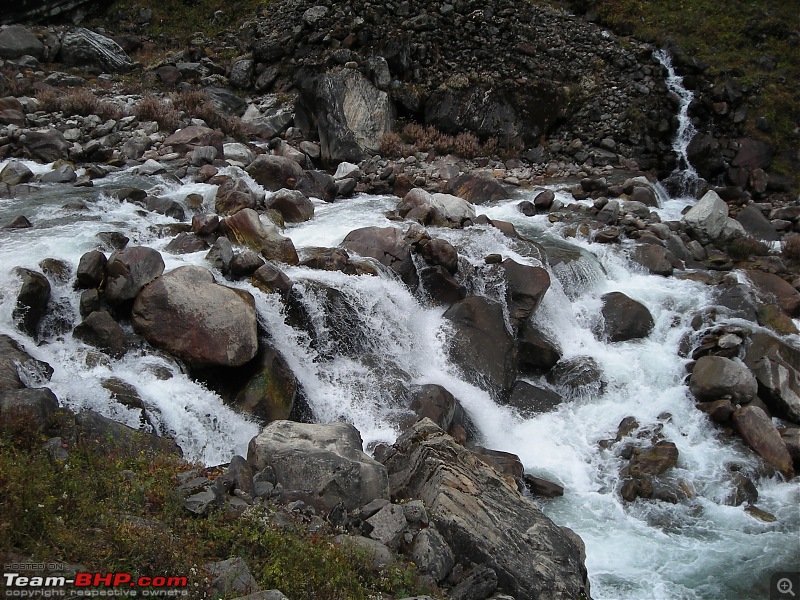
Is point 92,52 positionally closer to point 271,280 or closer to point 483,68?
point 483,68

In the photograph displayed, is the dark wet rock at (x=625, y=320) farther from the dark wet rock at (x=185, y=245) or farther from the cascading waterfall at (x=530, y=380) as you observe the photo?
the dark wet rock at (x=185, y=245)

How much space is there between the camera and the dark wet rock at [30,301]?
941 cm

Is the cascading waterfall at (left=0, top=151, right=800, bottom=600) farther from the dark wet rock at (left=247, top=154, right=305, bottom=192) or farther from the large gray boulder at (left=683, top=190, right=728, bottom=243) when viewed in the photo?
the large gray boulder at (left=683, top=190, right=728, bottom=243)

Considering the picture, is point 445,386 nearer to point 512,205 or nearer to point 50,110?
point 512,205

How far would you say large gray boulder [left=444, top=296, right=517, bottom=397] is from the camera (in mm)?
12141

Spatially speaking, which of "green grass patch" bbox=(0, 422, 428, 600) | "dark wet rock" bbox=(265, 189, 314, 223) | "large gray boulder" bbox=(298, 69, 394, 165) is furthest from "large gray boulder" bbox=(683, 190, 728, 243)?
"green grass patch" bbox=(0, 422, 428, 600)

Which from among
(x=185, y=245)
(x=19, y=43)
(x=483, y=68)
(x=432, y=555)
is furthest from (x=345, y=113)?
(x=432, y=555)

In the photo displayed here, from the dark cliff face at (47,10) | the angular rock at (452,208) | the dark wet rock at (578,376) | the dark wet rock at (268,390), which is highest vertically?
the dark cliff face at (47,10)

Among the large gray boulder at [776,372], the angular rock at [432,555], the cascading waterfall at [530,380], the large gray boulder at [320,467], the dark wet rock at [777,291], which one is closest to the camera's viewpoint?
the angular rock at [432,555]

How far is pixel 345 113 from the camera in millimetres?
21281

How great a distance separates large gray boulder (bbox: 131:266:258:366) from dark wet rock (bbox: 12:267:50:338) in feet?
4.16

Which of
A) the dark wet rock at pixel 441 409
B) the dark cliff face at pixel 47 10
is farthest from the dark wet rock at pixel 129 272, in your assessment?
the dark cliff face at pixel 47 10

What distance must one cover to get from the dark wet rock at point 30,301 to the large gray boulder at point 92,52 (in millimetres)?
15845

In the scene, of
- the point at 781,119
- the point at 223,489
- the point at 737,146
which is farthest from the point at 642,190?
the point at 223,489
